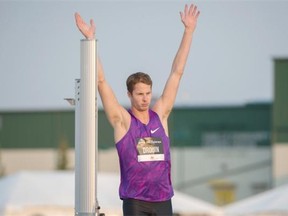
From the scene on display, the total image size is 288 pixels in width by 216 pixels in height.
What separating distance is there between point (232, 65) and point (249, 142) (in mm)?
11733

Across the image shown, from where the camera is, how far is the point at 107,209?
19.5 meters

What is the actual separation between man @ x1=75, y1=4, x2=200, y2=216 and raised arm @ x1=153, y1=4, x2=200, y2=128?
2.8 inches

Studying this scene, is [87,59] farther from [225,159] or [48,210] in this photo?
[225,159]

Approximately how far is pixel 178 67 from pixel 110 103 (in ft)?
1.81

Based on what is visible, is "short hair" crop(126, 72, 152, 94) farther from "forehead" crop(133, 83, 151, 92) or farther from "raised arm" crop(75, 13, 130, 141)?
"raised arm" crop(75, 13, 130, 141)

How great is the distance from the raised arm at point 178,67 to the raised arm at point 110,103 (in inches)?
10.3

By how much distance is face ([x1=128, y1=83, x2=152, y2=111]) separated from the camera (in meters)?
7.64

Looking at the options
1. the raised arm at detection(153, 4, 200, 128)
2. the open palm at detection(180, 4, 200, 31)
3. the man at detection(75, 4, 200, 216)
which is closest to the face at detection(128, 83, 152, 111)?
the man at detection(75, 4, 200, 216)

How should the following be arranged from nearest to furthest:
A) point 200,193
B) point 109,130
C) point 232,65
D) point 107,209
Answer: point 107,209 < point 232,65 < point 109,130 < point 200,193

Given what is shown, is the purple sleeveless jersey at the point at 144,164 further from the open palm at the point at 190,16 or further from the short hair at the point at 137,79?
the open palm at the point at 190,16

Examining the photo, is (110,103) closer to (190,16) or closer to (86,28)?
(86,28)

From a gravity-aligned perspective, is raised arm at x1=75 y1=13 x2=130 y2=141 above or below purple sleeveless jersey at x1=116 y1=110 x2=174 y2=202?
above

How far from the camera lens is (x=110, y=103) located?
7793 millimetres

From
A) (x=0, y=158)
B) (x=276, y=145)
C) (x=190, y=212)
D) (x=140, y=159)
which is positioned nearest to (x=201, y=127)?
(x=276, y=145)
